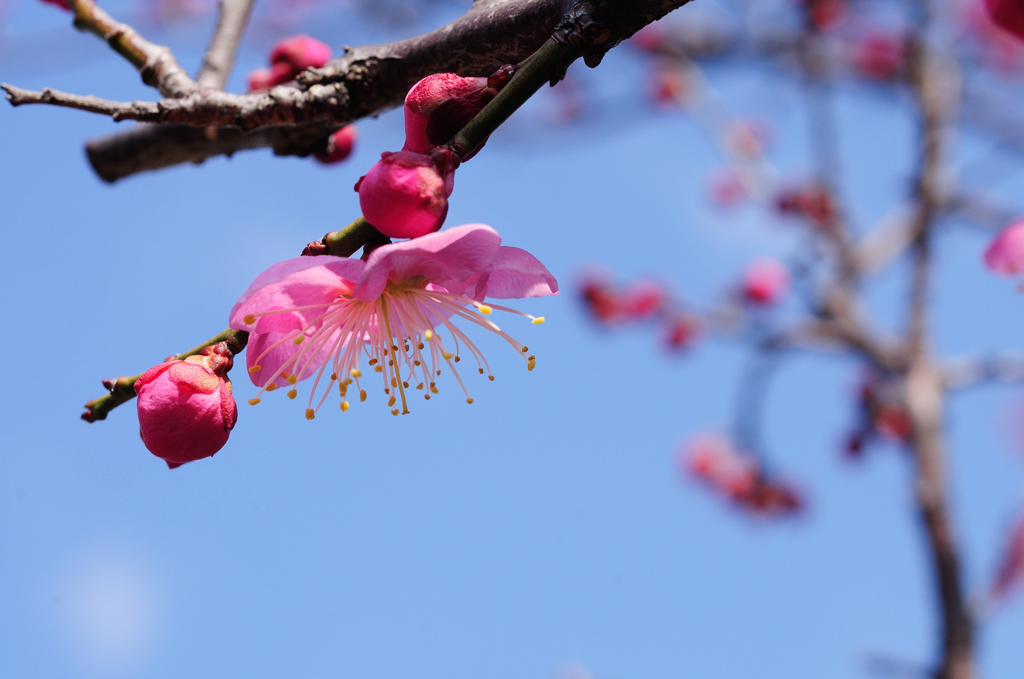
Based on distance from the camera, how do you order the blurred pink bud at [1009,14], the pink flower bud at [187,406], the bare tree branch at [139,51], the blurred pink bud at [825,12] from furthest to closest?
the blurred pink bud at [825,12]
the bare tree branch at [139,51]
the blurred pink bud at [1009,14]
the pink flower bud at [187,406]

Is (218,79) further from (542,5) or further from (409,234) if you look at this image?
(409,234)

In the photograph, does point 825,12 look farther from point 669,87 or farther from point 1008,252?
point 1008,252

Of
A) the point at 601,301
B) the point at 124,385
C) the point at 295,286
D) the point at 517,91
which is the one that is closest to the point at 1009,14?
the point at 517,91

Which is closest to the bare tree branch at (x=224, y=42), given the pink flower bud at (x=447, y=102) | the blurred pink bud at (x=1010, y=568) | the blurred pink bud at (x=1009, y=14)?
the pink flower bud at (x=447, y=102)

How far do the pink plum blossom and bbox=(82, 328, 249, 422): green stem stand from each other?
34 mm

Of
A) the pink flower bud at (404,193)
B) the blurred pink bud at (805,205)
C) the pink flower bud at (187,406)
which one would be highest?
the blurred pink bud at (805,205)

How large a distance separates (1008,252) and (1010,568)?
6.38ft

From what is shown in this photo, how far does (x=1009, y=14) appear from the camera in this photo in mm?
1110

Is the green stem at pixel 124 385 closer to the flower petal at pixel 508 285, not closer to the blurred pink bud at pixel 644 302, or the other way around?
the flower petal at pixel 508 285

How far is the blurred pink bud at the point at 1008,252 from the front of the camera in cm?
151

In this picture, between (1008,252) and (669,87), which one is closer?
(1008,252)

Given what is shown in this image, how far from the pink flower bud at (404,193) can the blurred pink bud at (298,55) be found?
0.82 metres

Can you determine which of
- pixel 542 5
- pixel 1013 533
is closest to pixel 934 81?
pixel 1013 533

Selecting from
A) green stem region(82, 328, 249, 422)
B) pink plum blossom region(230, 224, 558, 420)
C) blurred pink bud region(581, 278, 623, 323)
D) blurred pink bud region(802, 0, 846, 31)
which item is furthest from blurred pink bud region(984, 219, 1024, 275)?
blurred pink bud region(581, 278, 623, 323)
